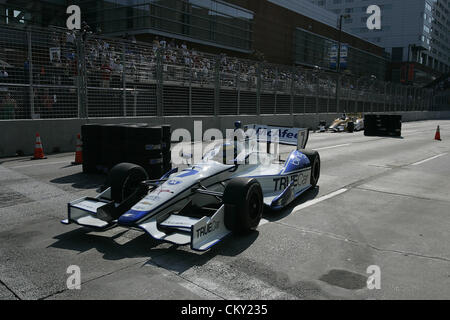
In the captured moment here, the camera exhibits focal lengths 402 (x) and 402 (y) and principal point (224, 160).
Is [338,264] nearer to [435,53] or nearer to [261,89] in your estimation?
[261,89]

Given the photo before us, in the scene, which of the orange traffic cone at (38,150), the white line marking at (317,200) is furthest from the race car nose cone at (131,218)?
the orange traffic cone at (38,150)

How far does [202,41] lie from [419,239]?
1246 inches

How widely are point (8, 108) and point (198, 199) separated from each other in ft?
27.0

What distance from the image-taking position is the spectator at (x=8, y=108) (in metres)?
10.9

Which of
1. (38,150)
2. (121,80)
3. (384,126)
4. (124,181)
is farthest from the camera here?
(384,126)

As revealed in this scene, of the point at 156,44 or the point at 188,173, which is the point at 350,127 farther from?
the point at 188,173

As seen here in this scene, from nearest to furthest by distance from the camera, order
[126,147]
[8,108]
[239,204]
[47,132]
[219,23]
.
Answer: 1. [239,204]
2. [126,147]
3. [8,108]
4. [47,132]
5. [219,23]

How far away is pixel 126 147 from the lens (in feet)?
26.8

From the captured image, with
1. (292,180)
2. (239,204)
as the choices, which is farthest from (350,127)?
(239,204)

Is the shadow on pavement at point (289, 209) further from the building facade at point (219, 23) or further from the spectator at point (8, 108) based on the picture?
the building facade at point (219, 23)

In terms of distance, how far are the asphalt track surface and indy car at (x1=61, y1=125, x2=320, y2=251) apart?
8.9 inches

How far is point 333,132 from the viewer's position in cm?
2383

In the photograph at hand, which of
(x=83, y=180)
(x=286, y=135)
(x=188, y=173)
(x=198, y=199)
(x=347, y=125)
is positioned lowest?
(x=83, y=180)

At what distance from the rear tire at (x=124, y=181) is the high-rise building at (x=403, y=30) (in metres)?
88.8
